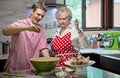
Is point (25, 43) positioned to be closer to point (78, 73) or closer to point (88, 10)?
point (78, 73)

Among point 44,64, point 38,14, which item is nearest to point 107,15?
point 38,14

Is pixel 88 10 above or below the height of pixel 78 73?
above

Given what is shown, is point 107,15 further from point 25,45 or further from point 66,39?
point 25,45

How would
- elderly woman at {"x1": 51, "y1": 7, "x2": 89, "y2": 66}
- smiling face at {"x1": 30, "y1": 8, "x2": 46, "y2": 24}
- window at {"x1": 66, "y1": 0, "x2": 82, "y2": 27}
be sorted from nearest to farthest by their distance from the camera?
1. smiling face at {"x1": 30, "y1": 8, "x2": 46, "y2": 24}
2. elderly woman at {"x1": 51, "y1": 7, "x2": 89, "y2": 66}
3. window at {"x1": 66, "y1": 0, "x2": 82, "y2": 27}

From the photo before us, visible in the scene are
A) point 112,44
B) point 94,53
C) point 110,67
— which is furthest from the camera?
point 112,44

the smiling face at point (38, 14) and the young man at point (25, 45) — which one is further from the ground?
the smiling face at point (38, 14)

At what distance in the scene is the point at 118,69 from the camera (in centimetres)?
254

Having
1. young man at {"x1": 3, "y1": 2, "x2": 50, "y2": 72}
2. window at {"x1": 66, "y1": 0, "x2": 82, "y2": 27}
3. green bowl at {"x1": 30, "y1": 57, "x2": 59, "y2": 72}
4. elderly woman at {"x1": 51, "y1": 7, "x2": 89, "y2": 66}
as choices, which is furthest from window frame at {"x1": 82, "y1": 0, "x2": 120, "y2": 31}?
green bowl at {"x1": 30, "y1": 57, "x2": 59, "y2": 72}

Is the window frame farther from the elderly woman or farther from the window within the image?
the elderly woman

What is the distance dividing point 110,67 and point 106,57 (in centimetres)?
14

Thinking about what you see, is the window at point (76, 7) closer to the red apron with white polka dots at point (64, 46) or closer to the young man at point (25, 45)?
the red apron with white polka dots at point (64, 46)

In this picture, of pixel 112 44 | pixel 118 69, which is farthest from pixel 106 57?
pixel 112 44

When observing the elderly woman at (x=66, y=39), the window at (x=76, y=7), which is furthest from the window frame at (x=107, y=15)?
the elderly woman at (x=66, y=39)

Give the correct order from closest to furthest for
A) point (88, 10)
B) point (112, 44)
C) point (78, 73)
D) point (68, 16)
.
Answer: point (78, 73) → point (68, 16) → point (112, 44) → point (88, 10)
